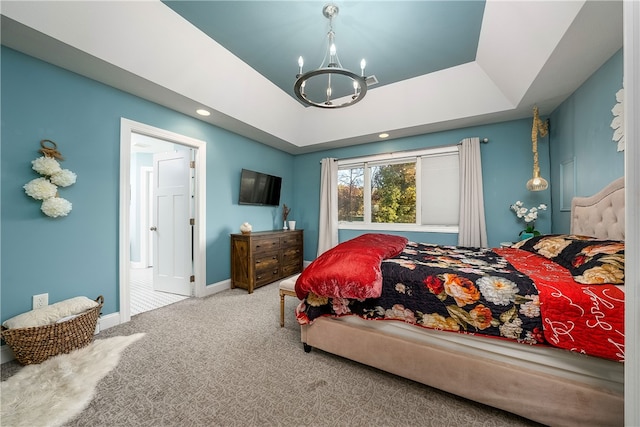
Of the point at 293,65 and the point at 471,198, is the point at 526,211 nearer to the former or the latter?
the point at 471,198

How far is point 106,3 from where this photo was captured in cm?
192

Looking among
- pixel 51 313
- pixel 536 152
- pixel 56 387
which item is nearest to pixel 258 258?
pixel 51 313

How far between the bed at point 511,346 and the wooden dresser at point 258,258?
179cm

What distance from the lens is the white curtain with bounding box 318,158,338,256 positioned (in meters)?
4.55

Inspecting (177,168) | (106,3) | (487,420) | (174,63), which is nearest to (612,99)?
(487,420)

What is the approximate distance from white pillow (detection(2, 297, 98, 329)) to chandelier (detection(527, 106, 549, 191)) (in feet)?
15.4

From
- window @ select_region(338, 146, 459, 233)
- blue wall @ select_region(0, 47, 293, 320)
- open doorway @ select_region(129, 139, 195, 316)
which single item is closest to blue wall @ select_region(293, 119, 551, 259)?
window @ select_region(338, 146, 459, 233)

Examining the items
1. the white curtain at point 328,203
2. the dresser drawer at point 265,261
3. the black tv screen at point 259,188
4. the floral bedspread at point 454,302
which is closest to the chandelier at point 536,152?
the floral bedspread at point 454,302

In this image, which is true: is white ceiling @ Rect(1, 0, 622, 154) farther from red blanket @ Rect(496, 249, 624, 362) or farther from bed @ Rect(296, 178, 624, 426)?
red blanket @ Rect(496, 249, 624, 362)

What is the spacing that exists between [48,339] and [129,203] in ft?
4.23

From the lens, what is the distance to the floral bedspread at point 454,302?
129 centimetres

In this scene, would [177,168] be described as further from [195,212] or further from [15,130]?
[15,130]

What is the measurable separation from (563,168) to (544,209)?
1.83 ft

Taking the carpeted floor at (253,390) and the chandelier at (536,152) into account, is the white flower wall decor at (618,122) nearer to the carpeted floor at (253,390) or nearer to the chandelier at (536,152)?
the chandelier at (536,152)
